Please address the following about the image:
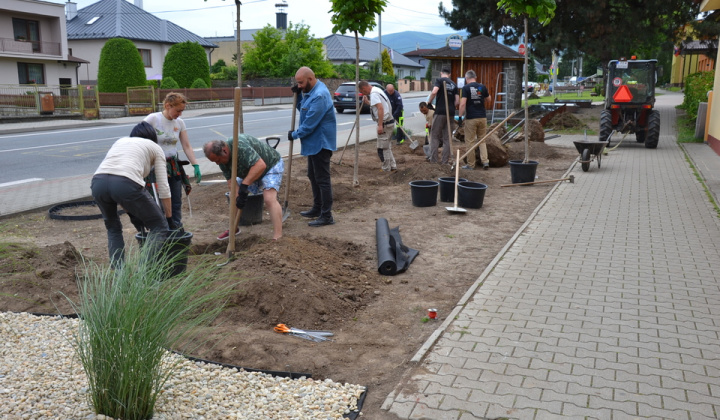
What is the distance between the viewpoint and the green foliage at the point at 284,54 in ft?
150

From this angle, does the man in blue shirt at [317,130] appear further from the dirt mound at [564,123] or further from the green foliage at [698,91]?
the green foliage at [698,91]

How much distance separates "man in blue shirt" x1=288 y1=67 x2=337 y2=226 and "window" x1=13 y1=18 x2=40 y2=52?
36139 mm

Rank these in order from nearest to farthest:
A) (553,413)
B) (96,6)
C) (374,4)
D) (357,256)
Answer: (553,413)
(357,256)
(374,4)
(96,6)

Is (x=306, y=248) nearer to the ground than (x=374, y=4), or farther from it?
nearer to the ground

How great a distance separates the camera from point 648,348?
13.8 feet

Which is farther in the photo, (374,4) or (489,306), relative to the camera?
(374,4)

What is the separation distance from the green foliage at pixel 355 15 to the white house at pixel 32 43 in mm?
31633

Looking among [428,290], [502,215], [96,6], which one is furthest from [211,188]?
[96,6]

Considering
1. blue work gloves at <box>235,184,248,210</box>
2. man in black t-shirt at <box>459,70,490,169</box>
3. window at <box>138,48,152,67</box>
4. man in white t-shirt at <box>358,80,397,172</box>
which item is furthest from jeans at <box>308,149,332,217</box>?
window at <box>138,48,152,67</box>

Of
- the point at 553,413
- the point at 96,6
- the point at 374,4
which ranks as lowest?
the point at 553,413

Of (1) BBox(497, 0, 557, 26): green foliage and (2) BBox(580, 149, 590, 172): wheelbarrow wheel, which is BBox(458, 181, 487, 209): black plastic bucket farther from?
(2) BBox(580, 149, 590, 172): wheelbarrow wheel

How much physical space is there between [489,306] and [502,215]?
3859 mm

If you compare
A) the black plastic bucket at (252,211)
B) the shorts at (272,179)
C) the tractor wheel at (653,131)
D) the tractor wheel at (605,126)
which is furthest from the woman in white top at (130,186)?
the tractor wheel at (653,131)

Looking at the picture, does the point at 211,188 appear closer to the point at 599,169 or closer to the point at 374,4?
the point at 374,4
